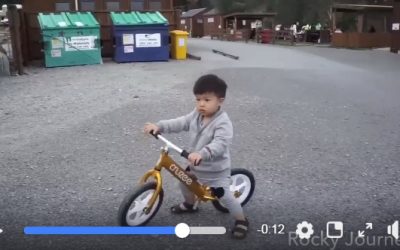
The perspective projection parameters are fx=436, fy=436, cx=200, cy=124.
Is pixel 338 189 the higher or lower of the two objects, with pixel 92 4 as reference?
lower

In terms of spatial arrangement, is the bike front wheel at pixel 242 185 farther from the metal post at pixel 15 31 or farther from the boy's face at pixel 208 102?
the metal post at pixel 15 31

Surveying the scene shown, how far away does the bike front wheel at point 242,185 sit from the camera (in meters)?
3.65

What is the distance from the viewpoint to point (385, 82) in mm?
11094

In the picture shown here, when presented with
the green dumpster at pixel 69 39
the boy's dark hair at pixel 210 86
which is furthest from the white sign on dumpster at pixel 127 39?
the boy's dark hair at pixel 210 86

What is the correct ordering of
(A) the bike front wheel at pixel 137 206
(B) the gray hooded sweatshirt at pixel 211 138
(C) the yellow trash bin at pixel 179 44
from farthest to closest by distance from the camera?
(C) the yellow trash bin at pixel 179 44, (A) the bike front wheel at pixel 137 206, (B) the gray hooded sweatshirt at pixel 211 138

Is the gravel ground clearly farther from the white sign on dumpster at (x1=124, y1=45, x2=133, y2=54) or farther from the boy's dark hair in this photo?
the white sign on dumpster at (x1=124, y1=45, x2=133, y2=54)

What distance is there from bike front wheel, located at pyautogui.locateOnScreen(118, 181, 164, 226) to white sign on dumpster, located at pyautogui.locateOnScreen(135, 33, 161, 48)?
39.8ft

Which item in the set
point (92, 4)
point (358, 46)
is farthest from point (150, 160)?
point (358, 46)

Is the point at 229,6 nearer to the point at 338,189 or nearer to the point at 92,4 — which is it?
the point at 92,4

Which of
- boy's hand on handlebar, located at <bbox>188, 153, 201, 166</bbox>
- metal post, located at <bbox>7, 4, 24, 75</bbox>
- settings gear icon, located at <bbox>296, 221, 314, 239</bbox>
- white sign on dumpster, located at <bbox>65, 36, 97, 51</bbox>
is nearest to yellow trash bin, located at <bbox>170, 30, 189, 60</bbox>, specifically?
white sign on dumpster, located at <bbox>65, 36, 97, 51</bbox>

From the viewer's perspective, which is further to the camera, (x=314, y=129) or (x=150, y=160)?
(x=314, y=129)

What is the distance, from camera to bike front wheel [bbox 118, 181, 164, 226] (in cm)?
314

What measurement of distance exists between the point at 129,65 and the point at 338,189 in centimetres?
1100

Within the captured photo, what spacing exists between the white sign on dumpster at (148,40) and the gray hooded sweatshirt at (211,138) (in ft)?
39.6
